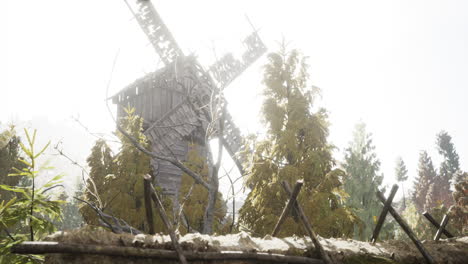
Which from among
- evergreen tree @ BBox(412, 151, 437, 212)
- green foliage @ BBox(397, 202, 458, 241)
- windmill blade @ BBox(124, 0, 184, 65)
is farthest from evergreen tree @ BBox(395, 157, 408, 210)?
windmill blade @ BBox(124, 0, 184, 65)

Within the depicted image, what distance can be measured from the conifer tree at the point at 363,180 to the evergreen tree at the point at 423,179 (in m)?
33.3

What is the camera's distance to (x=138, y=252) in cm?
264

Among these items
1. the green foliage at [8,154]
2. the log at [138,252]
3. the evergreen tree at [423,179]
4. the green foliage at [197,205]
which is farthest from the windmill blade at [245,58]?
the evergreen tree at [423,179]

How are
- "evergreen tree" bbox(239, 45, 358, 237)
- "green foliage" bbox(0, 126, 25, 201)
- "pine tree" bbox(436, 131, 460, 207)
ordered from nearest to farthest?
"evergreen tree" bbox(239, 45, 358, 237) → "green foliage" bbox(0, 126, 25, 201) → "pine tree" bbox(436, 131, 460, 207)

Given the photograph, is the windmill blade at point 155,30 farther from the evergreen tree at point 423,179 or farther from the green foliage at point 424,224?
the evergreen tree at point 423,179

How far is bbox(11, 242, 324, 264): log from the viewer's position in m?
2.47

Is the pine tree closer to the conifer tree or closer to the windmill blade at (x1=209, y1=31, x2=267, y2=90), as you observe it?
the conifer tree

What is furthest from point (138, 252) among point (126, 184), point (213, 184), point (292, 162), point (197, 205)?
point (197, 205)

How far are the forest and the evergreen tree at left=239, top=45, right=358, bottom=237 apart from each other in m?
0.03

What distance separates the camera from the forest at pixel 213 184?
113 inches

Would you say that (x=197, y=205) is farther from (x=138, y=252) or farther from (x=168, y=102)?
(x=138, y=252)

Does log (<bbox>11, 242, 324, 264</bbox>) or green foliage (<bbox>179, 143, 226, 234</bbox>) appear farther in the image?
green foliage (<bbox>179, 143, 226, 234</bbox>)

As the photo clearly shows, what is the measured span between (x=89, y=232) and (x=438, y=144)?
56187 millimetres

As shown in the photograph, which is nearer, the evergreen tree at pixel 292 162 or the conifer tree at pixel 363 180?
the evergreen tree at pixel 292 162
